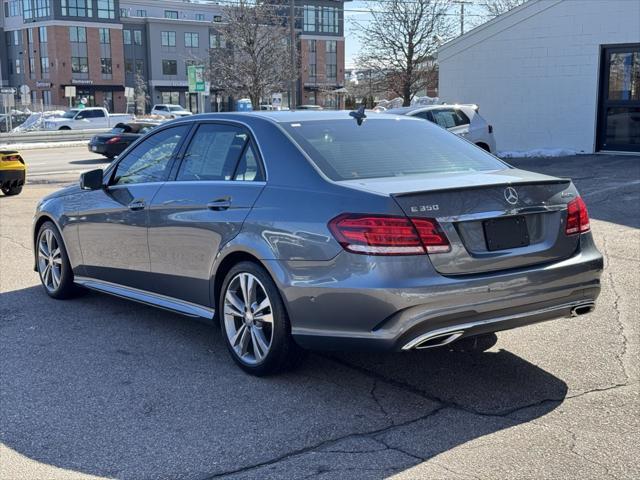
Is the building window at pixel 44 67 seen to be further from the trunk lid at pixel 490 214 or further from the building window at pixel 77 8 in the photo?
the trunk lid at pixel 490 214

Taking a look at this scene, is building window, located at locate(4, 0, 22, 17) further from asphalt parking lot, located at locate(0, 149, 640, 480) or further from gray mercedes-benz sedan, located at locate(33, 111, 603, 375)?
gray mercedes-benz sedan, located at locate(33, 111, 603, 375)

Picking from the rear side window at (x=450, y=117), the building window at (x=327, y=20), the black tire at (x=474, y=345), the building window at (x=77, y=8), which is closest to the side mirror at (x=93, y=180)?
the black tire at (x=474, y=345)

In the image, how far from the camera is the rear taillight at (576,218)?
4.79 metres

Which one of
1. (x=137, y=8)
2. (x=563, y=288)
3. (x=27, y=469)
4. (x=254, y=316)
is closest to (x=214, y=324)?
(x=254, y=316)

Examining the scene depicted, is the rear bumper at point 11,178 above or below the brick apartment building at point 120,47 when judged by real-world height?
below

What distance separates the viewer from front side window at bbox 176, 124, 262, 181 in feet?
17.1

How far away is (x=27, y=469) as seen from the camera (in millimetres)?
3791

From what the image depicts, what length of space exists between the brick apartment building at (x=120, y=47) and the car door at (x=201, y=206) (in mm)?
71923

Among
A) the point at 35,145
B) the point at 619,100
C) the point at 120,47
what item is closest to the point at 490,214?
the point at 619,100

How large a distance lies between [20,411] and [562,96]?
20466 millimetres

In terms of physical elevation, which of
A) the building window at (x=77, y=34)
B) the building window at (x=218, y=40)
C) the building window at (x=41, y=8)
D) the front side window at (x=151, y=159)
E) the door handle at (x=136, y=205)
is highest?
the building window at (x=41, y=8)

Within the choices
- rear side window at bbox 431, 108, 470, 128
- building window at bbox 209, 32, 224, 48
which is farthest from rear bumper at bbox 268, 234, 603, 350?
building window at bbox 209, 32, 224, 48

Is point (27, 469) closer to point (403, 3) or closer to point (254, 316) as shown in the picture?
point (254, 316)

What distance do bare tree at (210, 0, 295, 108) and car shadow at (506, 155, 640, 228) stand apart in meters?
9.55
